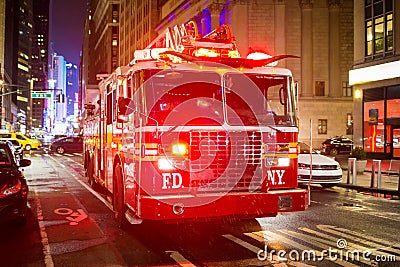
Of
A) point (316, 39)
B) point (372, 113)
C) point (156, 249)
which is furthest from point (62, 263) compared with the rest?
point (316, 39)

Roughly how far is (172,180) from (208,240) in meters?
1.51

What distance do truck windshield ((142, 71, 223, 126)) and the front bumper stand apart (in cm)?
114

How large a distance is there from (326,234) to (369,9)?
90.3ft

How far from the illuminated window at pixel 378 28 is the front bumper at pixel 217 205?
25.7 meters

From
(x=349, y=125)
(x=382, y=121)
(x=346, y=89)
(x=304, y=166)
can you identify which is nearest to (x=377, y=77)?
(x=382, y=121)

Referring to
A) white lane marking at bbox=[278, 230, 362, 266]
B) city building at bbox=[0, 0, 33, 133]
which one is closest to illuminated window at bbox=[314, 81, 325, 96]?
white lane marking at bbox=[278, 230, 362, 266]

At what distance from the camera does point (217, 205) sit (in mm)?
6715

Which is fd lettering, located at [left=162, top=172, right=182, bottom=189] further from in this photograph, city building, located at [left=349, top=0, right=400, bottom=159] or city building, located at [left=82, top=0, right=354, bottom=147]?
city building, located at [left=82, top=0, right=354, bottom=147]

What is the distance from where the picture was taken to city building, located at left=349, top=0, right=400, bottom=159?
2938 centimetres

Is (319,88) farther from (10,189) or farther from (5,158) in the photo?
(10,189)

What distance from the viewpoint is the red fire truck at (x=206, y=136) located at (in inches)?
262

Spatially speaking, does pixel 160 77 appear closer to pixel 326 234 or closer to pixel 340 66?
pixel 326 234

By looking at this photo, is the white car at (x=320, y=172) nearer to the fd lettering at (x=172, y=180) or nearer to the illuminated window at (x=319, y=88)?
the fd lettering at (x=172, y=180)

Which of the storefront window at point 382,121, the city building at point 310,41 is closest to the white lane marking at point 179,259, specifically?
the storefront window at point 382,121
